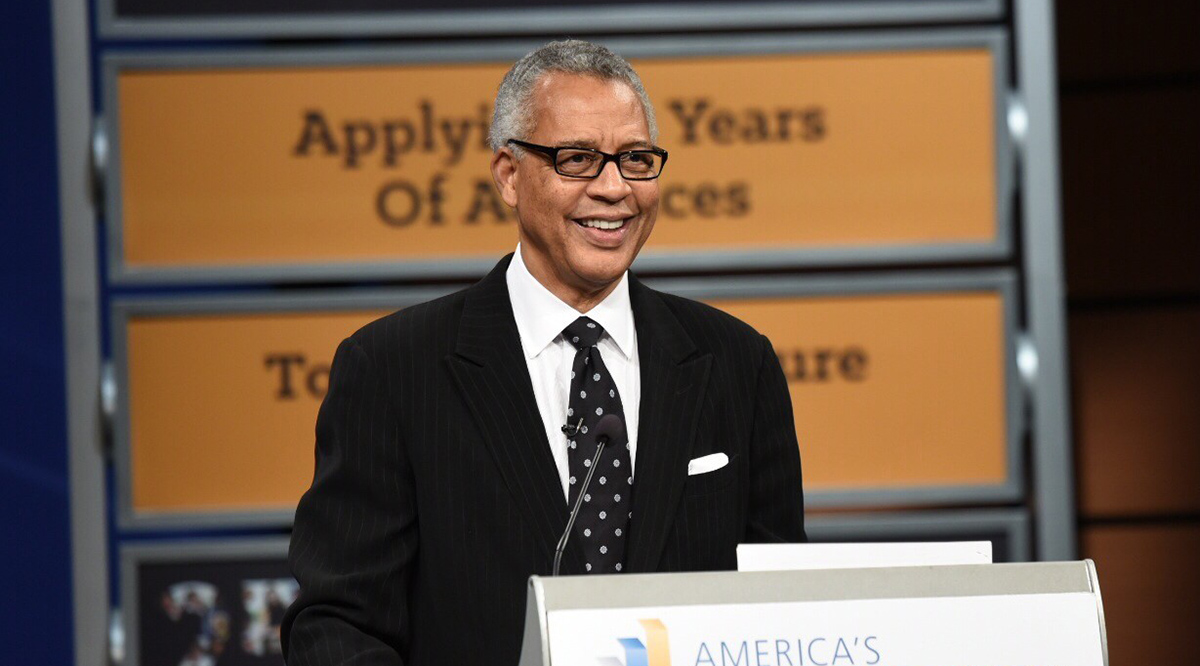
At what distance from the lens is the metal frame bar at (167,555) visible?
123 inches

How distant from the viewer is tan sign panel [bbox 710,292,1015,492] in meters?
3.25

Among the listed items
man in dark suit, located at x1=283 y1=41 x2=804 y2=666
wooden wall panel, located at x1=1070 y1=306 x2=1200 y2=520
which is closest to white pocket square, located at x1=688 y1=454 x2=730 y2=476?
man in dark suit, located at x1=283 y1=41 x2=804 y2=666

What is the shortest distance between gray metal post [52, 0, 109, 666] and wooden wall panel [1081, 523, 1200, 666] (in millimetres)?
2490

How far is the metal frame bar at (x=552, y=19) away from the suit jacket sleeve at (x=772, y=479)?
1.57 metres

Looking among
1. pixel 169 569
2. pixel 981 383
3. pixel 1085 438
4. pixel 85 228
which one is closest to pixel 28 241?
pixel 85 228

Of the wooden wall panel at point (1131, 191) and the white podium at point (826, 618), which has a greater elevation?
the wooden wall panel at point (1131, 191)

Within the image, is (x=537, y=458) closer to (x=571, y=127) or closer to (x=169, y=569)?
(x=571, y=127)

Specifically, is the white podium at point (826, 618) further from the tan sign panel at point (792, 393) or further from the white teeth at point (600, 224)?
the tan sign panel at point (792, 393)

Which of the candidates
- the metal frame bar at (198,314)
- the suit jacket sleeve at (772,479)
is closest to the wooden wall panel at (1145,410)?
the metal frame bar at (198,314)

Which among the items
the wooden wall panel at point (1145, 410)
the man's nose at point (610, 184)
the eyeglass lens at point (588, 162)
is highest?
the eyeglass lens at point (588, 162)

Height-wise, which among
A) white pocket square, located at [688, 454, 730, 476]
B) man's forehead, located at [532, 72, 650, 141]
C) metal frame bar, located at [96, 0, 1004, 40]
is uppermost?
metal frame bar, located at [96, 0, 1004, 40]

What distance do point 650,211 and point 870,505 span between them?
166cm

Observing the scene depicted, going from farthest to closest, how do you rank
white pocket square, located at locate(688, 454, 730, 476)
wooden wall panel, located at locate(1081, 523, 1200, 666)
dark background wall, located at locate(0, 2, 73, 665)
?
wooden wall panel, located at locate(1081, 523, 1200, 666) < dark background wall, located at locate(0, 2, 73, 665) < white pocket square, located at locate(688, 454, 730, 476)

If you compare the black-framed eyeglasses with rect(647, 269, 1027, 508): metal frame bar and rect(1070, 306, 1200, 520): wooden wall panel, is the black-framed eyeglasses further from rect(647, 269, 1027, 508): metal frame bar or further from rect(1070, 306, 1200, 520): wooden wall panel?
rect(1070, 306, 1200, 520): wooden wall panel
